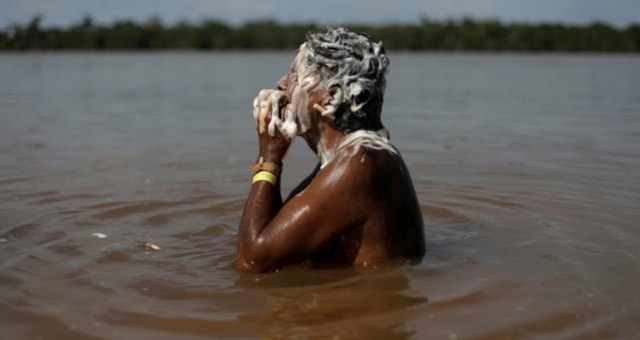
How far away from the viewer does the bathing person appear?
3361mm

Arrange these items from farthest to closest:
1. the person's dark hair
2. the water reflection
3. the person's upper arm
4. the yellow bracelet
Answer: the yellow bracelet
the person's dark hair
the person's upper arm
the water reflection

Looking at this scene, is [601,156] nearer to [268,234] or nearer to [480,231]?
[480,231]

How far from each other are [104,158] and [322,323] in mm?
5267

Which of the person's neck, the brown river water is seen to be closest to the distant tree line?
the brown river water

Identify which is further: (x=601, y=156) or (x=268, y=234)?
(x=601, y=156)

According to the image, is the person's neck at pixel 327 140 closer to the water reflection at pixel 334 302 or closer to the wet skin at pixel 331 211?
the wet skin at pixel 331 211

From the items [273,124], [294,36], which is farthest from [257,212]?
[294,36]

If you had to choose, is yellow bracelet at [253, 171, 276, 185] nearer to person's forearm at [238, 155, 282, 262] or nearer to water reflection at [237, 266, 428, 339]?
person's forearm at [238, 155, 282, 262]

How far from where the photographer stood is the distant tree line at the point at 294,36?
47.7m

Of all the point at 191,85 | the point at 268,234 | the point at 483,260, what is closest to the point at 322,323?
the point at 268,234

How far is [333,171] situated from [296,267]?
0.72m

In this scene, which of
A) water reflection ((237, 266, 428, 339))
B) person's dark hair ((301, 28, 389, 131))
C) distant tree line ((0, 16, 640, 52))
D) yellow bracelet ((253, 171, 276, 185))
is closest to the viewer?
water reflection ((237, 266, 428, 339))

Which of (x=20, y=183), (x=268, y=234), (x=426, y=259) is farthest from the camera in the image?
(x=20, y=183)

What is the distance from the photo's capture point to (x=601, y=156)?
7.86 m
